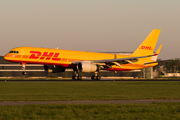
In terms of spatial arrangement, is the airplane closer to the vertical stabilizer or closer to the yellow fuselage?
the yellow fuselage

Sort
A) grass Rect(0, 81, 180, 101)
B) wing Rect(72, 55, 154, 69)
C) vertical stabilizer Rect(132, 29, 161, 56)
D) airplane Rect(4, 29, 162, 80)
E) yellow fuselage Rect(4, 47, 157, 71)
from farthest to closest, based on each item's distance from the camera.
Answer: vertical stabilizer Rect(132, 29, 161, 56), wing Rect(72, 55, 154, 69), airplane Rect(4, 29, 162, 80), yellow fuselage Rect(4, 47, 157, 71), grass Rect(0, 81, 180, 101)

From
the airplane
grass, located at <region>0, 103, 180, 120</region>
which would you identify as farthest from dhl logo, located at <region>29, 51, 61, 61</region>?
grass, located at <region>0, 103, 180, 120</region>

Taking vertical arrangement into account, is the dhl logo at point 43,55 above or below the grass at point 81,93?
above

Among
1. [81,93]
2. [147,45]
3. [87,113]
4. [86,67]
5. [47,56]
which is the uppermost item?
[147,45]

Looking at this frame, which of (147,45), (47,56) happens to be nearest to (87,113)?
(47,56)

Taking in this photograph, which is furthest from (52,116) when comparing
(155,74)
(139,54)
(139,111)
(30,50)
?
(155,74)

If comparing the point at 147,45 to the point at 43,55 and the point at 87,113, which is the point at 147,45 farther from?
the point at 87,113

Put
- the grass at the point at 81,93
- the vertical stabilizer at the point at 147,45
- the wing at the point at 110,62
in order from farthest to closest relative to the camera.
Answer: the vertical stabilizer at the point at 147,45 < the wing at the point at 110,62 < the grass at the point at 81,93

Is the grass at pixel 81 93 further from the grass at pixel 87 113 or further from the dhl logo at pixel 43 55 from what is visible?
the dhl logo at pixel 43 55

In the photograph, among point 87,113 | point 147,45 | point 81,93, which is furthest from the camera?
point 147,45

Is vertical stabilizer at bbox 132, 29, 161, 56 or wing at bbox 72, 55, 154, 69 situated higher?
vertical stabilizer at bbox 132, 29, 161, 56

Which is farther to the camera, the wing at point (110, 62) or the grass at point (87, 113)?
the wing at point (110, 62)

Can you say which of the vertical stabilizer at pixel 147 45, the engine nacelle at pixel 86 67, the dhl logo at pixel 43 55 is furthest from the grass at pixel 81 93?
the vertical stabilizer at pixel 147 45

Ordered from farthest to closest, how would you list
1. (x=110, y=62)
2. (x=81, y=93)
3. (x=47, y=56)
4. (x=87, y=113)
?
(x=110, y=62)
(x=47, y=56)
(x=81, y=93)
(x=87, y=113)
